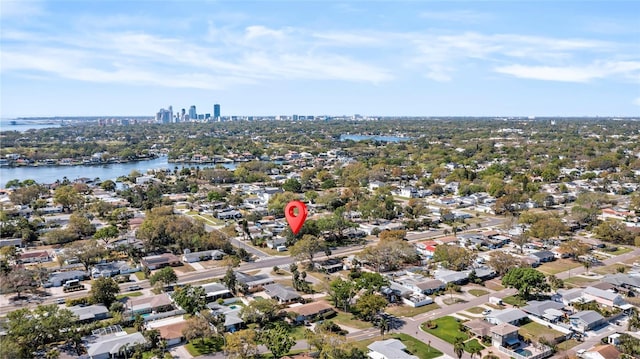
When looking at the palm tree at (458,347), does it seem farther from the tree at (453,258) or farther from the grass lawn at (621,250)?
the grass lawn at (621,250)

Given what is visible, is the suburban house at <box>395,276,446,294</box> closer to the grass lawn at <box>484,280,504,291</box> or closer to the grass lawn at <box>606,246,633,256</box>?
the grass lawn at <box>484,280,504,291</box>

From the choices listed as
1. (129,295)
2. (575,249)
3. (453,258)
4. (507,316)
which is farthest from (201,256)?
(575,249)

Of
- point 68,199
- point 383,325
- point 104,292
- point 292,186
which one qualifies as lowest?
point 383,325

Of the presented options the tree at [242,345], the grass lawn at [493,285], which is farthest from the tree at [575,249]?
the tree at [242,345]

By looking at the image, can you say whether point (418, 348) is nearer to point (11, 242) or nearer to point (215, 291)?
point (215, 291)

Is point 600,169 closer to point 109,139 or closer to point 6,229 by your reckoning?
point 6,229

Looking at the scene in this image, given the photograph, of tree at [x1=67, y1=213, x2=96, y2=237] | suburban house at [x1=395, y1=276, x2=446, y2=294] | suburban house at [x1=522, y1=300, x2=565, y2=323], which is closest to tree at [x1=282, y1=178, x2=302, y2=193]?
tree at [x1=67, y1=213, x2=96, y2=237]
